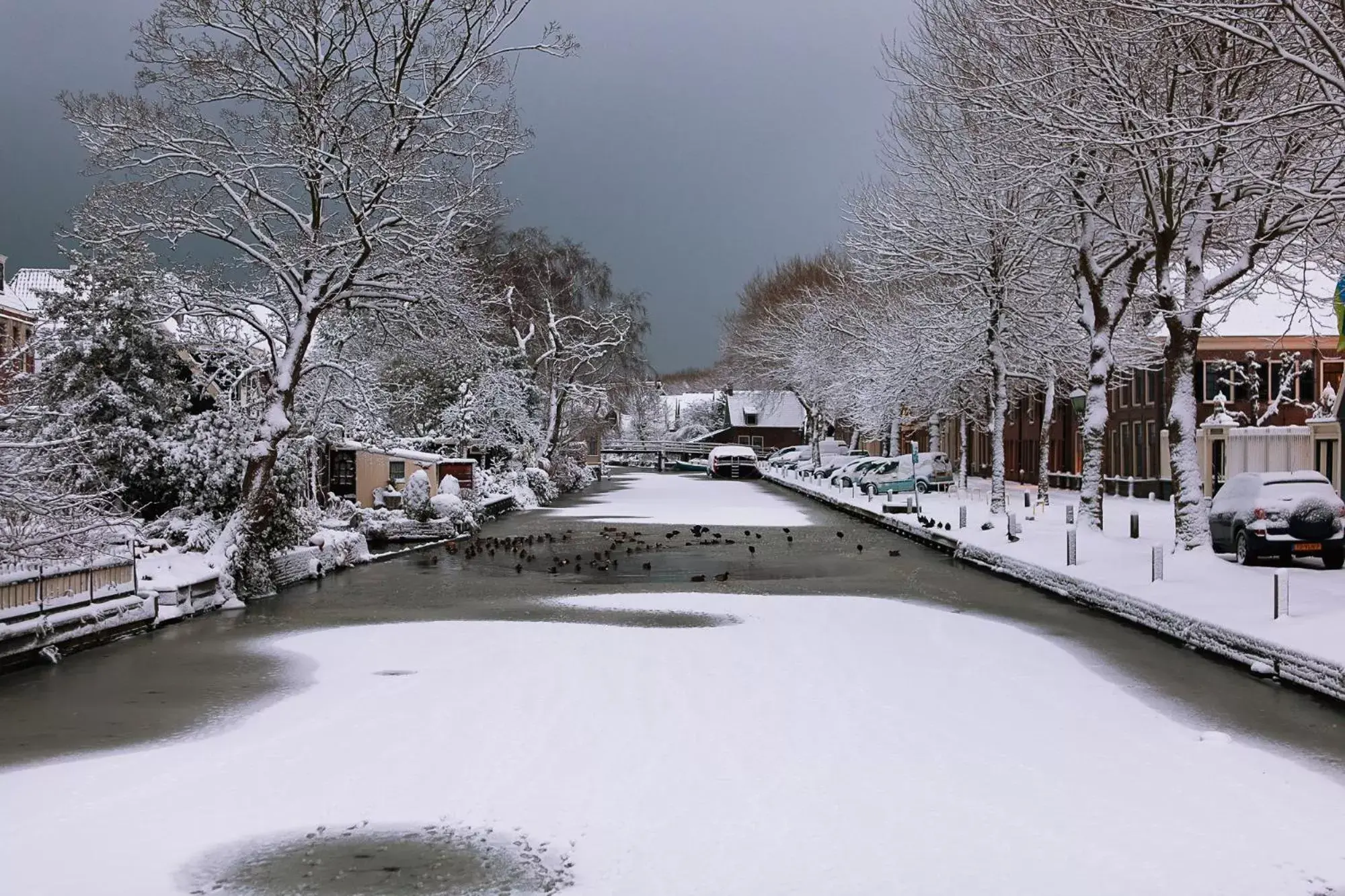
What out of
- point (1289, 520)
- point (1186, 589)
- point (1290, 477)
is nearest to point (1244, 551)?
point (1289, 520)

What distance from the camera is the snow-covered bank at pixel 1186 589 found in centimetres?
1348

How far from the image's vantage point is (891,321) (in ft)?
183

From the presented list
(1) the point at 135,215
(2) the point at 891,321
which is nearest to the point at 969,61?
(1) the point at 135,215

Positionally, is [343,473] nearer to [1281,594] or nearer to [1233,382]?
[1233,382]

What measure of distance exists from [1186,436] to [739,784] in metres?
16.9

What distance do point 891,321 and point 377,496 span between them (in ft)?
83.5

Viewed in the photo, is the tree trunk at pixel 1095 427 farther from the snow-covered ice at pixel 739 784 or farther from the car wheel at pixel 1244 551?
the snow-covered ice at pixel 739 784

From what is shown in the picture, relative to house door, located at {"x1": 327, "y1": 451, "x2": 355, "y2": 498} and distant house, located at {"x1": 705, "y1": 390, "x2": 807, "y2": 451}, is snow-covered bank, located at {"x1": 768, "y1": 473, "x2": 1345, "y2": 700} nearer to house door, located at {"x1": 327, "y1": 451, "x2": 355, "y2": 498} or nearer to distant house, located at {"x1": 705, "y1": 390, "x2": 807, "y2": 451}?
house door, located at {"x1": 327, "y1": 451, "x2": 355, "y2": 498}

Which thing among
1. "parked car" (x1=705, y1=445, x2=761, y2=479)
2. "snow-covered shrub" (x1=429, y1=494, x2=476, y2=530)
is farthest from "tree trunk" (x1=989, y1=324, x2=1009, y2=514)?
"parked car" (x1=705, y1=445, x2=761, y2=479)

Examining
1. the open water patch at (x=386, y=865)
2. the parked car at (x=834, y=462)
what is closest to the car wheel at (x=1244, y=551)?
Result: the open water patch at (x=386, y=865)

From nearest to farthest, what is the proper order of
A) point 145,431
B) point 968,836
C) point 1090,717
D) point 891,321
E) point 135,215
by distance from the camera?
point 968,836 → point 1090,717 → point 135,215 → point 145,431 → point 891,321

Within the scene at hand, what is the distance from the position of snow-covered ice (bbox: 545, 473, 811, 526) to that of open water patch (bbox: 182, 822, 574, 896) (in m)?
31.3

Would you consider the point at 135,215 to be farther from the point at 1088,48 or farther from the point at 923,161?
the point at 923,161

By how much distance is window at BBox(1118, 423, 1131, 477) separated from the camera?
4934 cm
